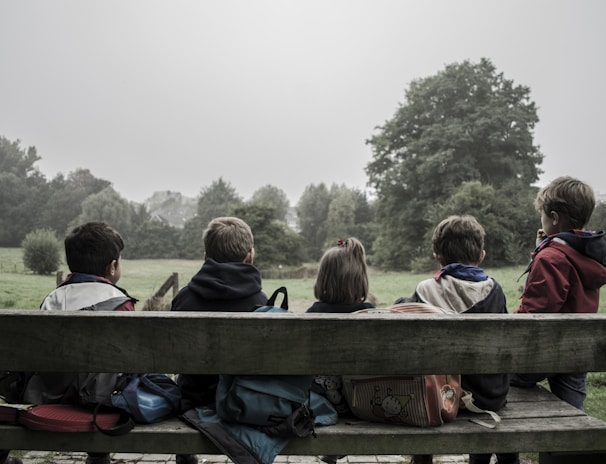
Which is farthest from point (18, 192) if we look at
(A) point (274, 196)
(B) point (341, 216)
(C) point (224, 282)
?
(A) point (274, 196)

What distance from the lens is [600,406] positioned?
3.80m

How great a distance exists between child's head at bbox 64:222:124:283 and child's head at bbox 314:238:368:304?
977 millimetres

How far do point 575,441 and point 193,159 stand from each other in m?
13.9

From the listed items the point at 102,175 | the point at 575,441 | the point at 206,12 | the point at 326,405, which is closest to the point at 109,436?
the point at 326,405

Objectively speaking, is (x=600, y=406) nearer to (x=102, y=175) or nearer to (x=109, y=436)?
(x=109, y=436)

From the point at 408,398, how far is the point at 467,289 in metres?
0.62

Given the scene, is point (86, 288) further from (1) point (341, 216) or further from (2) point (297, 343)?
(1) point (341, 216)

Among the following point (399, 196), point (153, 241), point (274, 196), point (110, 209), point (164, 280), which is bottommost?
point (164, 280)

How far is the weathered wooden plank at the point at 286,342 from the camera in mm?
1360

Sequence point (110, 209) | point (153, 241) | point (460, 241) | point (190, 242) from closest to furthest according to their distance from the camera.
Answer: point (460, 241) → point (110, 209) → point (153, 241) → point (190, 242)

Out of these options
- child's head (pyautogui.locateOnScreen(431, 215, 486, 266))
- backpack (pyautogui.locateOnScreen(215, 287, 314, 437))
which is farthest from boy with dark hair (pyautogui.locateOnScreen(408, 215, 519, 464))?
backpack (pyautogui.locateOnScreen(215, 287, 314, 437))

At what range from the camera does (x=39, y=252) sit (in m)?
7.05

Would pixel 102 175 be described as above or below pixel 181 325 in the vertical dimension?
above

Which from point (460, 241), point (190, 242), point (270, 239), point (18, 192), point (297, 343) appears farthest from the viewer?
point (270, 239)
